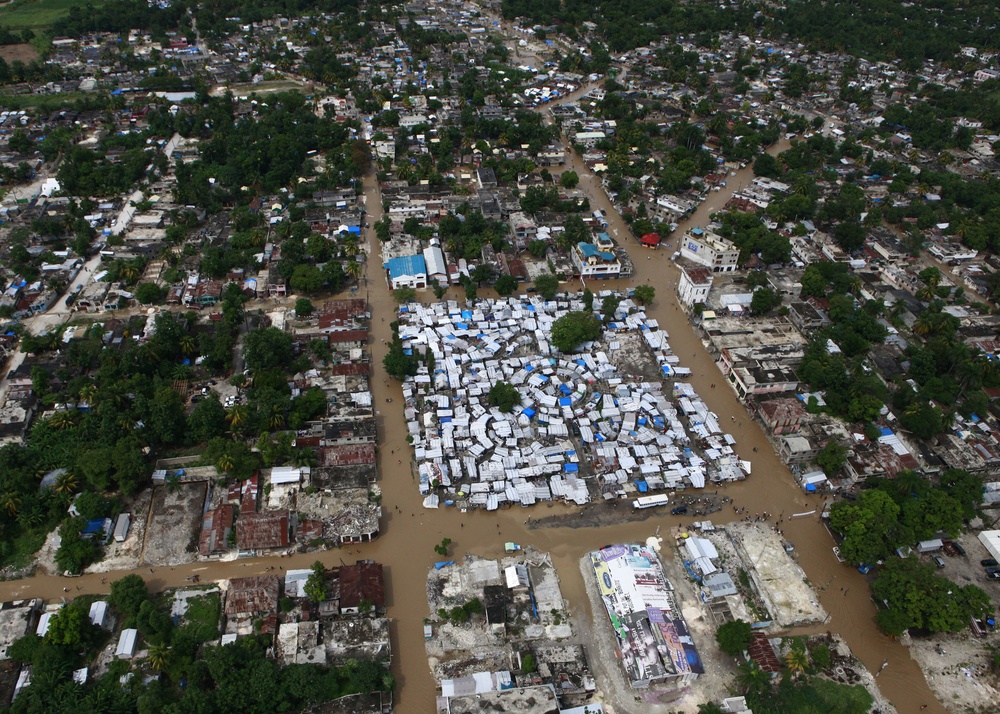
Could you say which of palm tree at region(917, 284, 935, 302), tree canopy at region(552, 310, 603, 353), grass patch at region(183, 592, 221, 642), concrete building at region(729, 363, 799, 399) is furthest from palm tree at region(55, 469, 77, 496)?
palm tree at region(917, 284, 935, 302)

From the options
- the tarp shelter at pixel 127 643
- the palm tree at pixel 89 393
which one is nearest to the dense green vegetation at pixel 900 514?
the tarp shelter at pixel 127 643

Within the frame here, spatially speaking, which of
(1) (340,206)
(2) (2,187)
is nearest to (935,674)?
(1) (340,206)

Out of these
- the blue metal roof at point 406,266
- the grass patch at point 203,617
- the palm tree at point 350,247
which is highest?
the palm tree at point 350,247

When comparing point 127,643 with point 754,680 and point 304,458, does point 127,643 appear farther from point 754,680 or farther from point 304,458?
point 754,680

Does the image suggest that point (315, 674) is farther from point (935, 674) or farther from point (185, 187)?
point (185, 187)

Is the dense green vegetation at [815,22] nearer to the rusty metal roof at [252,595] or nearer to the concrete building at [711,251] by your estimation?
the concrete building at [711,251]

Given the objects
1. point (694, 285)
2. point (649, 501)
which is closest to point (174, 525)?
point (649, 501)
